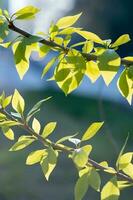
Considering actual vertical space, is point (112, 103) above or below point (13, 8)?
below

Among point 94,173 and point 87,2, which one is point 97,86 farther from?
point 94,173

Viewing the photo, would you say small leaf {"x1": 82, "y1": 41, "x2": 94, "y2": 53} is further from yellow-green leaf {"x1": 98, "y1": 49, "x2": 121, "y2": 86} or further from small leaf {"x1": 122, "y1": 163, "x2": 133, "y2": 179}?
small leaf {"x1": 122, "y1": 163, "x2": 133, "y2": 179}

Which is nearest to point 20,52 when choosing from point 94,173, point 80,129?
point 94,173

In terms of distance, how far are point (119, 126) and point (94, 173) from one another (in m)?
1.84

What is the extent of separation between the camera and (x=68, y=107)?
254 cm

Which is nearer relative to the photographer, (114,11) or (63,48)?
(63,48)

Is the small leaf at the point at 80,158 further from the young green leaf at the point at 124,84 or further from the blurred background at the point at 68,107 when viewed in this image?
the blurred background at the point at 68,107

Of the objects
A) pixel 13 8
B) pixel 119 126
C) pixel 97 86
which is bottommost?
pixel 119 126

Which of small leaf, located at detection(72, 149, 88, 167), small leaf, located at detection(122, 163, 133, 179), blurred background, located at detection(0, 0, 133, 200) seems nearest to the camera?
small leaf, located at detection(72, 149, 88, 167)

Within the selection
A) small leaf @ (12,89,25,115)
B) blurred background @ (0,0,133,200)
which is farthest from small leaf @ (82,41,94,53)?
blurred background @ (0,0,133,200)

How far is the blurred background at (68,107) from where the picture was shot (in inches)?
97.3

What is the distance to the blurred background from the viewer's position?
2473 mm

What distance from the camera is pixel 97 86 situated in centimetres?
251

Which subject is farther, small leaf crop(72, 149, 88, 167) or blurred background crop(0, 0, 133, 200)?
blurred background crop(0, 0, 133, 200)
